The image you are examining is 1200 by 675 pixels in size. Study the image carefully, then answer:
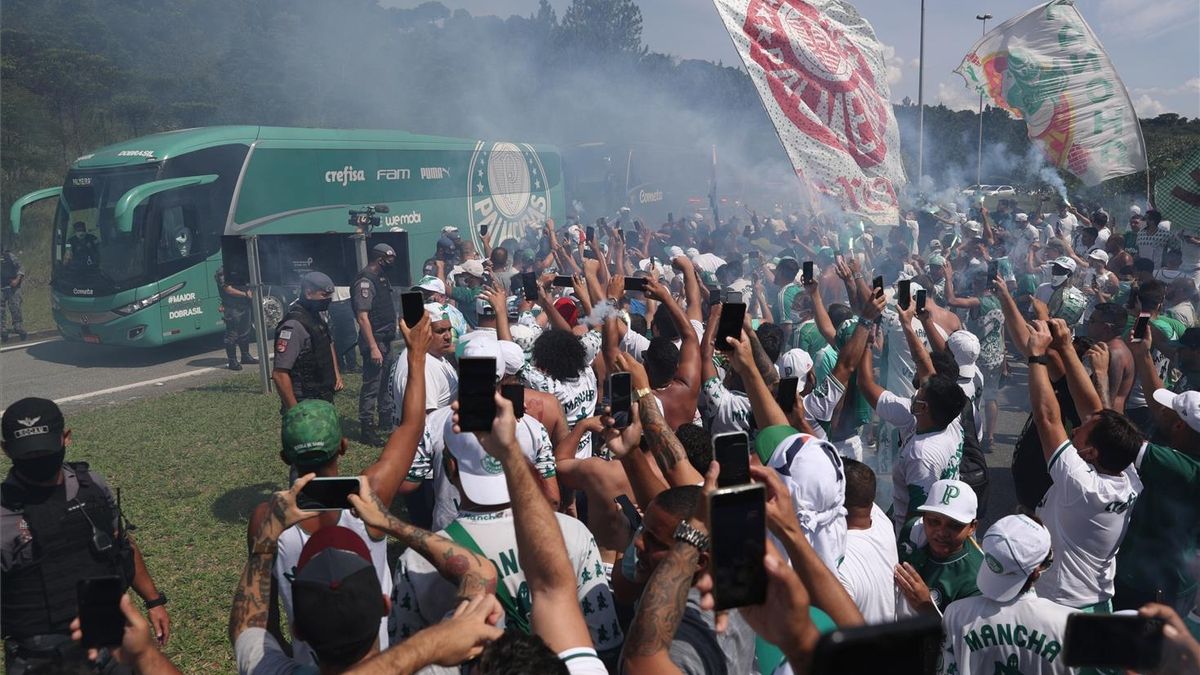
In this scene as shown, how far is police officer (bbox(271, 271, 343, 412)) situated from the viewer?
7000 mm

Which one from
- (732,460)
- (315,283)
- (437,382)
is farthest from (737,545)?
(315,283)

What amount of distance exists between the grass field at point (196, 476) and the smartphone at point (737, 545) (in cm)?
428

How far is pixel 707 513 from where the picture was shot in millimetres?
1492

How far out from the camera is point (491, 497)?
3012 mm

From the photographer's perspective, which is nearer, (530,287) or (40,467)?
(40,467)

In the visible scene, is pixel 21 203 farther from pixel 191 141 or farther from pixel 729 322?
pixel 729 322

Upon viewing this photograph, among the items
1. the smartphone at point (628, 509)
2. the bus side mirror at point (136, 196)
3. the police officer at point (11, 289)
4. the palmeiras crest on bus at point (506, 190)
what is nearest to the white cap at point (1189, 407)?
the smartphone at point (628, 509)

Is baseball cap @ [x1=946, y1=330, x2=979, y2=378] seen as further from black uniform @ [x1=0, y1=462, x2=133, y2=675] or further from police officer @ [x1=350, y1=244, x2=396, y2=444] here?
police officer @ [x1=350, y1=244, x2=396, y2=444]

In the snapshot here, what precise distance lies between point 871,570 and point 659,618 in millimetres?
1438

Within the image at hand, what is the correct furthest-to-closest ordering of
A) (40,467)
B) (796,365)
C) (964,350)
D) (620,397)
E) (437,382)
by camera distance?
(964,350)
(437,382)
(796,365)
(40,467)
(620,397)

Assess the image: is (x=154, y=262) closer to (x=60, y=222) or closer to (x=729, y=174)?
(x=60, y=222)

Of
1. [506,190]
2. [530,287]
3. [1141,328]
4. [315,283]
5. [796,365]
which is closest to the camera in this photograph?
[1141,328]

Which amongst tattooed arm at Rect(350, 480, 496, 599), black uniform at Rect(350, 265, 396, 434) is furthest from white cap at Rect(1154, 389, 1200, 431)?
black uniform at Rect(350, 265, 396, 434)

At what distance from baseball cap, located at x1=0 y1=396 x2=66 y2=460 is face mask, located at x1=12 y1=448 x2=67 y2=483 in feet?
0.08
